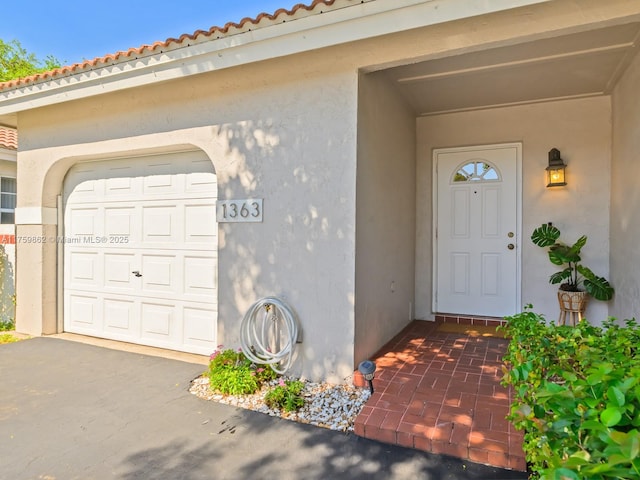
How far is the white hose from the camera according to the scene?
3727mm

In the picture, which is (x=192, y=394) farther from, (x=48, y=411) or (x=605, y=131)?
→ (x=605, y=131)

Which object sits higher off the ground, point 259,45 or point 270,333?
point 259,45

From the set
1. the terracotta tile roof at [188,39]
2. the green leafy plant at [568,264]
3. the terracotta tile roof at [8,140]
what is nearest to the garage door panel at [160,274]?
the terracotta tile roof at [188,39]

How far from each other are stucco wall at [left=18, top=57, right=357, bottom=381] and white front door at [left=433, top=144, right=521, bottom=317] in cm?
263

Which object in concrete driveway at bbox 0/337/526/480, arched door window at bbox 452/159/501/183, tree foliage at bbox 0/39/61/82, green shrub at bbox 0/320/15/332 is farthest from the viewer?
tree foliage at bbox 0/39/61/82

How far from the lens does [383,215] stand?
4.35 meters

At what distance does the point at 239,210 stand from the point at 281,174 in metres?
0.62

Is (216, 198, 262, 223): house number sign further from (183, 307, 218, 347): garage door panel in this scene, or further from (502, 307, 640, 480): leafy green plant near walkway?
(502, 307, 640, 480): leafy green plant near walkway

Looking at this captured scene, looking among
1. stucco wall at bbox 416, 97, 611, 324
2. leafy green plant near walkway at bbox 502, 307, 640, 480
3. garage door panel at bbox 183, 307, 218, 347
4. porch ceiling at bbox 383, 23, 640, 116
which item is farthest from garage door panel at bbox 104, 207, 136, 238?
leafy green plant near walkway at bbox 502, 307, 640, 480

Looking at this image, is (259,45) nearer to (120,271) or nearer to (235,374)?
(235,374)

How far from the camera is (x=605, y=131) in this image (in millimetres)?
4805

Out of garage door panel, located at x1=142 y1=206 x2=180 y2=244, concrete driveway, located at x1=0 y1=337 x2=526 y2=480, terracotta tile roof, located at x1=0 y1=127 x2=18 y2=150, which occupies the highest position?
terracotta tile roof, located at x1=0 y1=127 x2=18 y2=150

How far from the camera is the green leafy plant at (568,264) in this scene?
4.61 m

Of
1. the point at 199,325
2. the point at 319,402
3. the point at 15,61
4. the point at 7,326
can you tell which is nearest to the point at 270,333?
the point at 319,402
